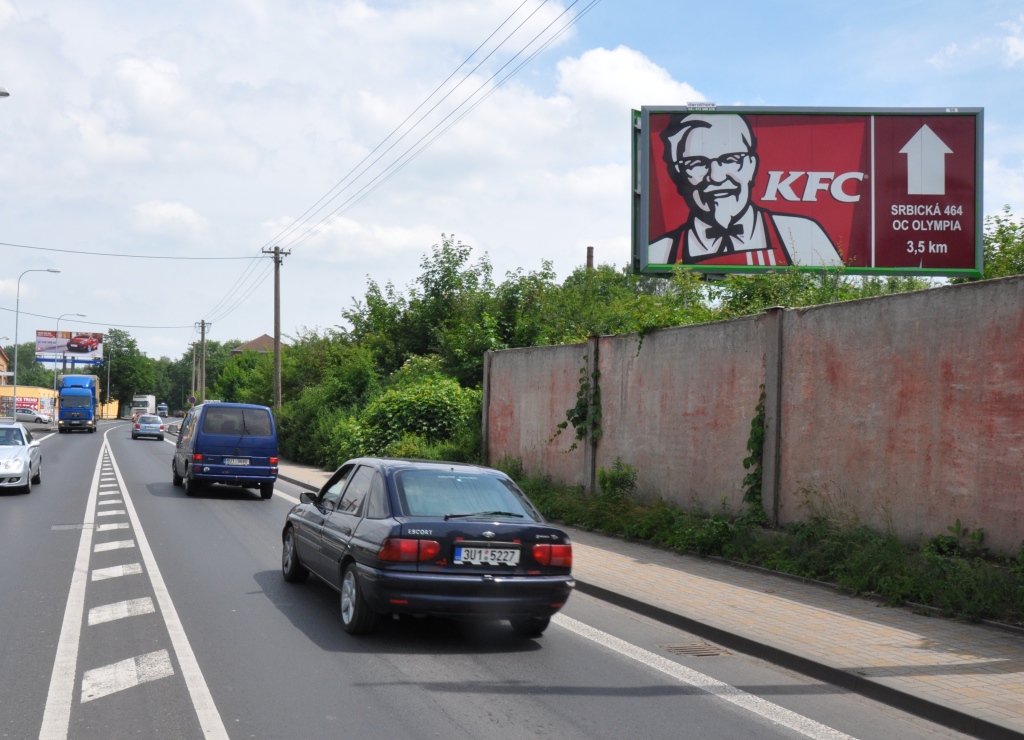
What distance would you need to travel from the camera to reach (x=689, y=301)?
583 inches

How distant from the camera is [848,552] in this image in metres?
9.40

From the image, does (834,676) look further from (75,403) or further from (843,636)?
(75,403)

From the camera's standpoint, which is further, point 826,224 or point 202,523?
point 826,224

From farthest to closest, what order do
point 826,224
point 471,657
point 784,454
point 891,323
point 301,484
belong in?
point 301,484, point 826,224, point 784,454, point 891,323, point 471,657

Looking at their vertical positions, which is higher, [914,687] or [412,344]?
[412,344]

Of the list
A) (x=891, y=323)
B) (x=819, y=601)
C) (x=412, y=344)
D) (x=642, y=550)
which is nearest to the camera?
(x=819, y=601)

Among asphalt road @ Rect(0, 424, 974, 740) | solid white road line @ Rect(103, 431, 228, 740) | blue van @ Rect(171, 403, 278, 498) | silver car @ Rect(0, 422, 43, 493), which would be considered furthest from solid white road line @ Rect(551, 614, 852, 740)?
silver car @ Rect(0, 422, 43, 493)

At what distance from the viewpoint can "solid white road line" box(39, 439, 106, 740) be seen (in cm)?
495

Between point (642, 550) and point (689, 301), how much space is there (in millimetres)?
4504

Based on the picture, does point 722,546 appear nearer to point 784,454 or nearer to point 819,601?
point 784,454

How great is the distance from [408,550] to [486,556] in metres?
0.58

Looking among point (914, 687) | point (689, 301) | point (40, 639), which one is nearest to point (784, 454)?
point (689, 301)

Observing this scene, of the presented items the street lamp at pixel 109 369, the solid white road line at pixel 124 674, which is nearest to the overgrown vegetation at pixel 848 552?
the solid white road line at pixel 124 674

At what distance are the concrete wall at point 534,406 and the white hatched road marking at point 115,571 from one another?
783 cm
